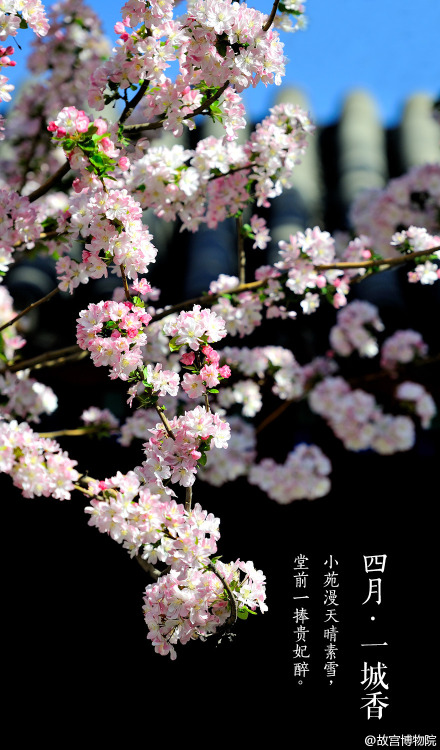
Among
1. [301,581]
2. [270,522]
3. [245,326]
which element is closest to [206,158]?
[245,326]

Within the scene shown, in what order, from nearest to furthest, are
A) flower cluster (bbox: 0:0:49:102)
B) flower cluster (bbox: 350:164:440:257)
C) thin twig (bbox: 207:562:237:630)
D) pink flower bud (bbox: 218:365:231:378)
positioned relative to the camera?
thin twig (bbox: 207:562:237:630), pink flower bud (bbox: 218:365:231:378), flower cluster (bbox: 0:0:49:102), flower cluster (bbox: 350:164:440:257)

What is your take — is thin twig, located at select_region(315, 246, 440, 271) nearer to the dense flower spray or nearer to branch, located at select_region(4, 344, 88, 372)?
the dense flower spray

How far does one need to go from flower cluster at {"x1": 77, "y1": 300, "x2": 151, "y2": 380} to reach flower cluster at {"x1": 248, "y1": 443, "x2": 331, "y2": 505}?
1495 mm

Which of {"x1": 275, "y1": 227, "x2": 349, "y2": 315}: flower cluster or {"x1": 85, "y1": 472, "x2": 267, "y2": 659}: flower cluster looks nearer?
{"x1": 85, "y1": 472, "x2": 267, "y2": 659}: flower cluster

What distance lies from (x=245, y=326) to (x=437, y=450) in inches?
60.5

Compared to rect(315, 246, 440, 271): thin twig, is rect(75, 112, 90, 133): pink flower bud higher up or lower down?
lower down

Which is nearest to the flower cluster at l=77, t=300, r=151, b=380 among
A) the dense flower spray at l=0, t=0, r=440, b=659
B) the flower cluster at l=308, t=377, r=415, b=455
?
the dense flower spray at l=0, t=0, r=440, b=659

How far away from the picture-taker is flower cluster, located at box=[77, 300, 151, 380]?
1.21 meters

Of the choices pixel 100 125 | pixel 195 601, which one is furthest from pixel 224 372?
pixel 100 125

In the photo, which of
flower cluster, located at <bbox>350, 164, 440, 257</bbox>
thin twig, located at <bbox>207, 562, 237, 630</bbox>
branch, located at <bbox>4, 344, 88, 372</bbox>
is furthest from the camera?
flower cluster, located at <bbox>350, 164, 440, 257</bbox>

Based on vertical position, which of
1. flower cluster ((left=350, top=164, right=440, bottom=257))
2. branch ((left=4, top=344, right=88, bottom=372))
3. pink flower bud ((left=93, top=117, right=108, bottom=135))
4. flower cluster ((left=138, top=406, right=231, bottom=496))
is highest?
flower cluster ((left=350, top=164, right=440, bottom=257))

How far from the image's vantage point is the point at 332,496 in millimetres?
3004

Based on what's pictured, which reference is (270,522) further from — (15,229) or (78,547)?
(15,229)

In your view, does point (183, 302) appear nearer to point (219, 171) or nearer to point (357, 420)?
point (219, 171)
